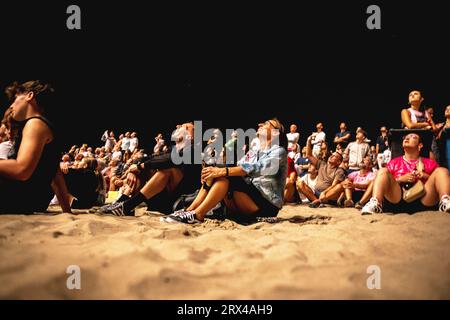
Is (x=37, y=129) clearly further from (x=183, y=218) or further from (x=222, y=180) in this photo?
(x=222, y=180)

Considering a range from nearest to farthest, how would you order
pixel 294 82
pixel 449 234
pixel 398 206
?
pixel 449 234
pixel 398 206
pixel 294 82

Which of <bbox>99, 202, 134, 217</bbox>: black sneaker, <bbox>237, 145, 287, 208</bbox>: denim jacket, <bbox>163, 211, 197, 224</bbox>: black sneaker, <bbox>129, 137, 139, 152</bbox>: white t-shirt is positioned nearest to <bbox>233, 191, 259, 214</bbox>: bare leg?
<bbox>237, 145, 287, 208</bbox>: denim jacket

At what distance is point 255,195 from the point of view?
2.83 metres

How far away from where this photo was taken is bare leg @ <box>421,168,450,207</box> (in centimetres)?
295

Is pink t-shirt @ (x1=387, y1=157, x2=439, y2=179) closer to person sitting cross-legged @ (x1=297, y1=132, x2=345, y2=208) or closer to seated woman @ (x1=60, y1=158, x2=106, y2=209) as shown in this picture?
person sitting cross-legged @ (x1=297, y1=132, x2=345, y2=208)

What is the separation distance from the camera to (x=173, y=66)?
13172mm

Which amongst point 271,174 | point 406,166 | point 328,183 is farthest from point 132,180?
point 406,166

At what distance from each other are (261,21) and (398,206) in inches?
389

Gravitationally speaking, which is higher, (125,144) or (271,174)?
(125,144)

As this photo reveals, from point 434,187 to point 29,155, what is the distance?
11.7 ft

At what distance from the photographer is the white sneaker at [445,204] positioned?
2799mm

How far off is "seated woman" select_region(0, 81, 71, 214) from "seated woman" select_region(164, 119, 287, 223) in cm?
106
